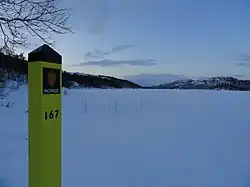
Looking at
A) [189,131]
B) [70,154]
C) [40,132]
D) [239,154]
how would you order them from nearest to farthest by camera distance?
[40,132] < [70,154] < [239,154] < [189,131]

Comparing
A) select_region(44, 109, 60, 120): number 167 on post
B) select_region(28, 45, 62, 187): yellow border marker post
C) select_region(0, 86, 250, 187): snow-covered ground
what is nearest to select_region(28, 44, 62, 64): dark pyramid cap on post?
select_region(28, 45, 62, 187): yellow border marker post

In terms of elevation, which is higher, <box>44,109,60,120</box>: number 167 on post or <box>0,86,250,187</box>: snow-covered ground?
<box>44,109,60,120</box>: number 167 on post

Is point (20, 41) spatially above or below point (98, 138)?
above

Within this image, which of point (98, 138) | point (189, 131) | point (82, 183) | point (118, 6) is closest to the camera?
point (82, 183)

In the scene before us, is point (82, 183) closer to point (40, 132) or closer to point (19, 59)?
point (40, 132)

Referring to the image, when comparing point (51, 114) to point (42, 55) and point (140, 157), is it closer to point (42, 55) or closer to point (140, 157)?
point (42, 55)

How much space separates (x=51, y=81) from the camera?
192 cm

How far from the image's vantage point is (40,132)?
1.82 m

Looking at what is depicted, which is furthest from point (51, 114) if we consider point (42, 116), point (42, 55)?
point (42, 55)

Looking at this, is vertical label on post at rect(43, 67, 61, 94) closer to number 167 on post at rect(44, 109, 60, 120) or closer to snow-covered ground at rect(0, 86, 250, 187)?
number 167 on post at rect(44, 109, 60, 120)

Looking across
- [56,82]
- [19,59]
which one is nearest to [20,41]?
[19,59]

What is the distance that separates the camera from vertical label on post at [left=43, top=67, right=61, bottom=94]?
1866 millimetres

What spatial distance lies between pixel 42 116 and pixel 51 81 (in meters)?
0.24

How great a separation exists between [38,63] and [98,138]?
18.7ft
